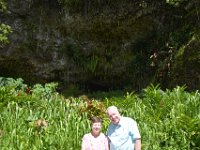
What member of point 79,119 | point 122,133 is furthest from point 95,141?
point 79,119

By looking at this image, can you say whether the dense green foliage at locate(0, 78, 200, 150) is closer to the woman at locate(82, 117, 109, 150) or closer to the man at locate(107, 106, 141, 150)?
the woman at locate(82, 117, 109, 150)

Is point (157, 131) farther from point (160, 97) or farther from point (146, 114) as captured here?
point (160, 97)

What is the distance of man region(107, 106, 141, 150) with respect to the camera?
6656 mm

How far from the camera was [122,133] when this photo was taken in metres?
6.67

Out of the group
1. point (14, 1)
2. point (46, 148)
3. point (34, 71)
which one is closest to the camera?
point (46, 148)

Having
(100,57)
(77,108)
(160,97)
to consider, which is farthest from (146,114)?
(100,57)

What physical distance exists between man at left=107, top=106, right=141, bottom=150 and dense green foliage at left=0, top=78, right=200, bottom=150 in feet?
6.82

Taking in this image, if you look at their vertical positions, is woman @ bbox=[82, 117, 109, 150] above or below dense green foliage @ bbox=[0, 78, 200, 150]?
below

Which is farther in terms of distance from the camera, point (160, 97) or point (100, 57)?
point (100, 57)

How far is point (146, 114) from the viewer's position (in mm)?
10375

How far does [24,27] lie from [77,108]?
7451 mm

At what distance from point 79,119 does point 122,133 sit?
3183mm

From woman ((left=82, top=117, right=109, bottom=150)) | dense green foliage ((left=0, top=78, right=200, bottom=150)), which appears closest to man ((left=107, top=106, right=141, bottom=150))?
woman ((left=82, top=117, right=109, bottom=150))

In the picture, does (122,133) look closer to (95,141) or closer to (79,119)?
(95,141)
